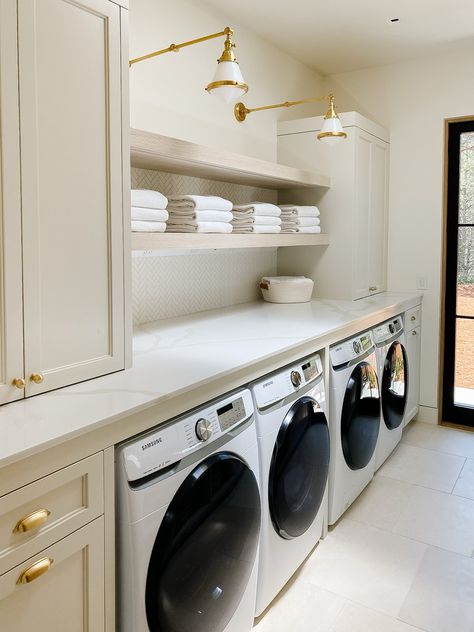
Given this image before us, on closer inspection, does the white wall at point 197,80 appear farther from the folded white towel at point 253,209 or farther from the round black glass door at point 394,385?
the round black glass door at point 394,385

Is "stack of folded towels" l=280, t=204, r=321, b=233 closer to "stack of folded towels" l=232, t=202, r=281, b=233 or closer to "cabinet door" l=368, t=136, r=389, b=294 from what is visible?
"stack of folded towels" l=232, t=202, r=281, b=233

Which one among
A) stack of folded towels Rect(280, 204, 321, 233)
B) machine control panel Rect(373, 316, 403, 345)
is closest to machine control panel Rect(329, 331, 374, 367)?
machine control panel Rect(373, 316, 403, 345)

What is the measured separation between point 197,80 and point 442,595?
8.10 ft

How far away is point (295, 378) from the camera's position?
1.92 meters

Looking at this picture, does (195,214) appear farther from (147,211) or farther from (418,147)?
(418,147)

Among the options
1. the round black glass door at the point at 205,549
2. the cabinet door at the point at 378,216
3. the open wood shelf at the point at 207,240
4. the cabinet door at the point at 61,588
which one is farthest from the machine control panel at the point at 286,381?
the cabinet door at the point at 378,216

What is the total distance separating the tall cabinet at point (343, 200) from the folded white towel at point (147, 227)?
1.57 metres

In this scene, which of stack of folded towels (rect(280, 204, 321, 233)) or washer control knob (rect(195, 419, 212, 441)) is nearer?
washer control knob (rect(195, 419, 212, 441))

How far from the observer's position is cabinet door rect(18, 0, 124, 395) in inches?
50.2

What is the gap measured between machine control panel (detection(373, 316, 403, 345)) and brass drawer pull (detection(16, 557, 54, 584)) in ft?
6.60

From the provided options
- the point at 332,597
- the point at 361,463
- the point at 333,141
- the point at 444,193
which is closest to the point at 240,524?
the point at 332,597

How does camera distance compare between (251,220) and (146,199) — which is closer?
(146,199)

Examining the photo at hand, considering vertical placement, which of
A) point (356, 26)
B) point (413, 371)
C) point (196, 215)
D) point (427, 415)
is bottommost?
point (427, 415)

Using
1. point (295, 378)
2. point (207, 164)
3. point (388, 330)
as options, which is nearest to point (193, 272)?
point (207, 164)
